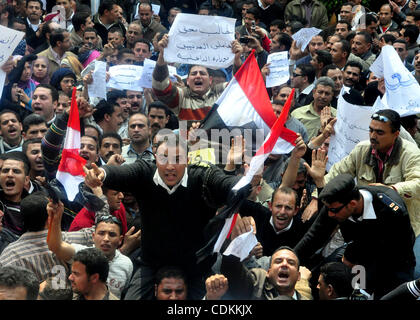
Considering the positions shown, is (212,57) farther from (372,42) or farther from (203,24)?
(372,42)

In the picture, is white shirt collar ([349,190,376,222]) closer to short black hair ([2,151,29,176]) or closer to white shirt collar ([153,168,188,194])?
white shirt collar ([153,168,188,194])

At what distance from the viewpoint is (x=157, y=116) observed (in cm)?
916

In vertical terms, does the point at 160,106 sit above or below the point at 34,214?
below

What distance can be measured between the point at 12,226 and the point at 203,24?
11.0 feet

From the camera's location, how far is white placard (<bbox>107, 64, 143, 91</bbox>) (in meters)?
9.74

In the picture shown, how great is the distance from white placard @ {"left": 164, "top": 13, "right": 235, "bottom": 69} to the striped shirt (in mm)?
3370

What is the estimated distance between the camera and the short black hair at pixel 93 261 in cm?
594

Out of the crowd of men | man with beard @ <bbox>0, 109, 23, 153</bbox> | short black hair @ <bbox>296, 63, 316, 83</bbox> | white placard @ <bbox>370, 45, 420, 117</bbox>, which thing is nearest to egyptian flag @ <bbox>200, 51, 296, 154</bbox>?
the crowd of men

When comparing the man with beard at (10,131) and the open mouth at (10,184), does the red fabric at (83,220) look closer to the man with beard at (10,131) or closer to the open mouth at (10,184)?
the open mouth at (10,184)

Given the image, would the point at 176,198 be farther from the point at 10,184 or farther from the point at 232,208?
the point at 10,184

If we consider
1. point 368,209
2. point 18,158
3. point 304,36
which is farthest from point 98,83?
point 368,209

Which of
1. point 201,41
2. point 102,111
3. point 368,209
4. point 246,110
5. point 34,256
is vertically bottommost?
point 102,111

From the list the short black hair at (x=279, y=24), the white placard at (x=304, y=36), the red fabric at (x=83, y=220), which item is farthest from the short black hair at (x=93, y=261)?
the short black hair at (x=279, y=24)

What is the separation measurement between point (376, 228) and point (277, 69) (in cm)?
410
